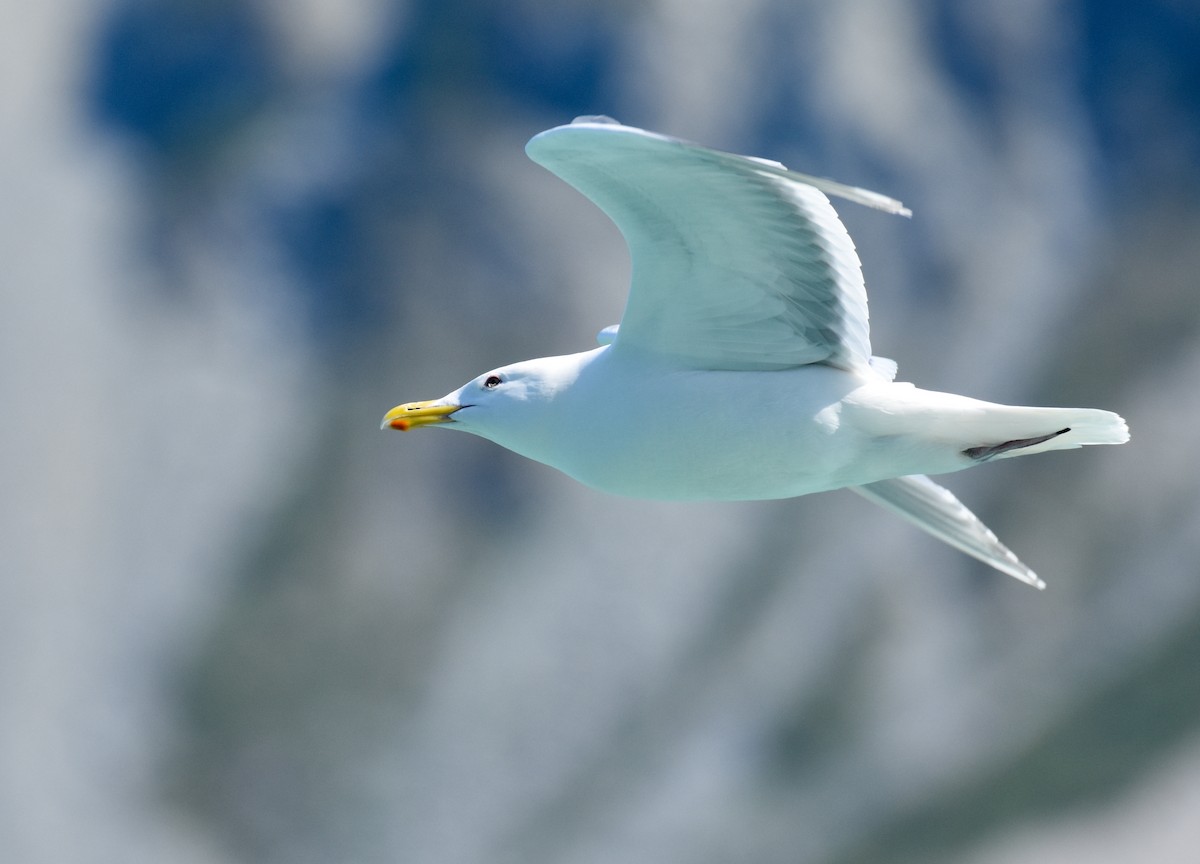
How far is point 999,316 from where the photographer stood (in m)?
20.2

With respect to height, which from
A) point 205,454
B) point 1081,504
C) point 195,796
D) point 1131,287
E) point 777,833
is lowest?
point 195,796

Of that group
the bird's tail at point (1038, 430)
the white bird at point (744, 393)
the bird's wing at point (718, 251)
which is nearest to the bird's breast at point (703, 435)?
the white bird at point (744, 393)

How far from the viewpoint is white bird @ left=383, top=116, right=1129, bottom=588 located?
14.4ft

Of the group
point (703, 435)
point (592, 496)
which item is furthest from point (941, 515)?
point (592, 496)

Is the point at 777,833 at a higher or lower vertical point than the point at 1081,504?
lower

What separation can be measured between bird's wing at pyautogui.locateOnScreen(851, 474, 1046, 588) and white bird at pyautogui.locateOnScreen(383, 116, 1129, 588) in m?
0.92

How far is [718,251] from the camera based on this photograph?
4.36 m

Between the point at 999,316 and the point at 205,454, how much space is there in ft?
38.6

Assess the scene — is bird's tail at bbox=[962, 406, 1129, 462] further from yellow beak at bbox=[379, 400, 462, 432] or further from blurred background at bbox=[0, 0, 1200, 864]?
blurred background at bbox=[0, 0, 1200, 864]

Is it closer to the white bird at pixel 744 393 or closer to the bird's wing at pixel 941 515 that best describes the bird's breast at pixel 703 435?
the white bird at pixel 744 393

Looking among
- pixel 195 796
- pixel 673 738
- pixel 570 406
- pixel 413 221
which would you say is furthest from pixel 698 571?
pixel 570 406

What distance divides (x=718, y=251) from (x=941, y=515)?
6.12 feet

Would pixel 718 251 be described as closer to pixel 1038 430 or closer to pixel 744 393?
pixel 744 393

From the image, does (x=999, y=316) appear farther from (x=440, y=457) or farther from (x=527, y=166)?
(x=440, y=457)
